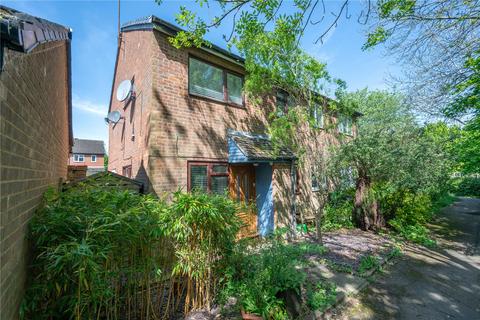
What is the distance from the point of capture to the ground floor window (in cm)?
698

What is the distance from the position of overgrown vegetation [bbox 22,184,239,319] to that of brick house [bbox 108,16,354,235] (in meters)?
2.34

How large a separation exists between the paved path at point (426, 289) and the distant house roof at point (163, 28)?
759 centimetres

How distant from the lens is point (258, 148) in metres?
8.30

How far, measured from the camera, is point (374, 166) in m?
8.32

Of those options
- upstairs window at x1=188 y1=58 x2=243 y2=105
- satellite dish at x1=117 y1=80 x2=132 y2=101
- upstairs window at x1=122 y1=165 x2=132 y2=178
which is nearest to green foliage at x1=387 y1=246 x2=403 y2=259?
upstairs window at x1=188 y1=58 x2=243 y2=105

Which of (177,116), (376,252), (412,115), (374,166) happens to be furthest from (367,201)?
(177,116)

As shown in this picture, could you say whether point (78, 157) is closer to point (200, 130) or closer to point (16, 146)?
point (200, 130)

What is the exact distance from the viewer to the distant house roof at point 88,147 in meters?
46.2

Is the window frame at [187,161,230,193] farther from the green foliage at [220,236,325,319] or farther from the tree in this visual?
the tree

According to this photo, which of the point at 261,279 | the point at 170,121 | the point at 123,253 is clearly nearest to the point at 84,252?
the point at 123,253

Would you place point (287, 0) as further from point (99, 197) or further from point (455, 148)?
point (455, 148)

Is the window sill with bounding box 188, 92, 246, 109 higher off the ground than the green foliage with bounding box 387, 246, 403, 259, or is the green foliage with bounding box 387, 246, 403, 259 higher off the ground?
the window sill with bounding box 188, 92, 246, 109

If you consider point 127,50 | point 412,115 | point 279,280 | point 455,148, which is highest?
point 127,50

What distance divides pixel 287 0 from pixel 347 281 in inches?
228
